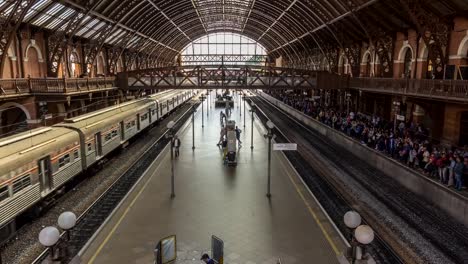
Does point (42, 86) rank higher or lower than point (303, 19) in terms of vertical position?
lower

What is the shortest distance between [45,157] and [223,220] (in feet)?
25.2

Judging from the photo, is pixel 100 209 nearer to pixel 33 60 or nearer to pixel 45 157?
pixel 45 157

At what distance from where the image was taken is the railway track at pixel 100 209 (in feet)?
40.4

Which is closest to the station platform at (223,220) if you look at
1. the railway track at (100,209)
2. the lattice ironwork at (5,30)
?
the railway track at (100,209)

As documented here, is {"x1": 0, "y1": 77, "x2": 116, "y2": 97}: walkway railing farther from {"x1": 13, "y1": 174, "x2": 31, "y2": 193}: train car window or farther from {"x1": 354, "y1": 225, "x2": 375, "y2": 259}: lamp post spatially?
{"x1": 354, "y1": 225, "x2": 375, "y2": 259}: lamp post

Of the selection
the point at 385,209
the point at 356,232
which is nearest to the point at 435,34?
the point at 385,209

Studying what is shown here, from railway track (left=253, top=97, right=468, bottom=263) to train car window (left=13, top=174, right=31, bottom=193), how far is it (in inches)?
466

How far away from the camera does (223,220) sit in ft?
49.3

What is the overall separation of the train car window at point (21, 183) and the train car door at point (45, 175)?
0.89 meters

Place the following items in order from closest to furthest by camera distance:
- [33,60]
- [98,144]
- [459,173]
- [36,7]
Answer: [459,173]
[98,144]
[36,7]
[33,60]

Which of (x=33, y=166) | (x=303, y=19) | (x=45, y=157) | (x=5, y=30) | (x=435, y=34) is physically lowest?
(x=33, y=166)

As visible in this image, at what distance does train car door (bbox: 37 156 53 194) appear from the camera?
50.4 ft

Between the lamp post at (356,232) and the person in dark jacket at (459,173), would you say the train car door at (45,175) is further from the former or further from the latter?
the person in dark jacket at (459,173)

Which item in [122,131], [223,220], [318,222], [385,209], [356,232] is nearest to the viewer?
[356,232]
